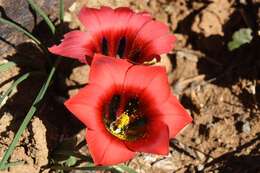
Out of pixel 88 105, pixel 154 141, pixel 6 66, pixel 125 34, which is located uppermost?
pixel 125 34

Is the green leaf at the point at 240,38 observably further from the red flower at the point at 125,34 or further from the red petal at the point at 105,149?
the red petal at the point at 105,149

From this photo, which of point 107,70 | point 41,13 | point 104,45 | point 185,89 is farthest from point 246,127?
point 41,13

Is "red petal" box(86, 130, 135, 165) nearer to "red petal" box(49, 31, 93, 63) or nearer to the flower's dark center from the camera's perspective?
the flower's dark center

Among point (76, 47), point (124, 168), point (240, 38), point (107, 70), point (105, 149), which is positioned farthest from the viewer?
point (240, 38)

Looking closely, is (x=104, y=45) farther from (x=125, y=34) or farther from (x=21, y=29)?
(x=21, y=29)

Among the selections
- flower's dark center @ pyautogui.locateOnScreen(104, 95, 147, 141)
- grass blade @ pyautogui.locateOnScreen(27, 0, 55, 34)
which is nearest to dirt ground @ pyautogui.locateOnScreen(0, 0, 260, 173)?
grass blade @ pyautogui.locateOnScreen(27, 0, 55, 34)

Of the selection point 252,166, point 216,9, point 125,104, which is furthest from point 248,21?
point 125,104

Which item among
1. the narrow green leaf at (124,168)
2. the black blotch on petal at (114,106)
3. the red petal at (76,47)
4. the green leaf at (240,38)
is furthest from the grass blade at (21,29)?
the green leaf at (240,38)
